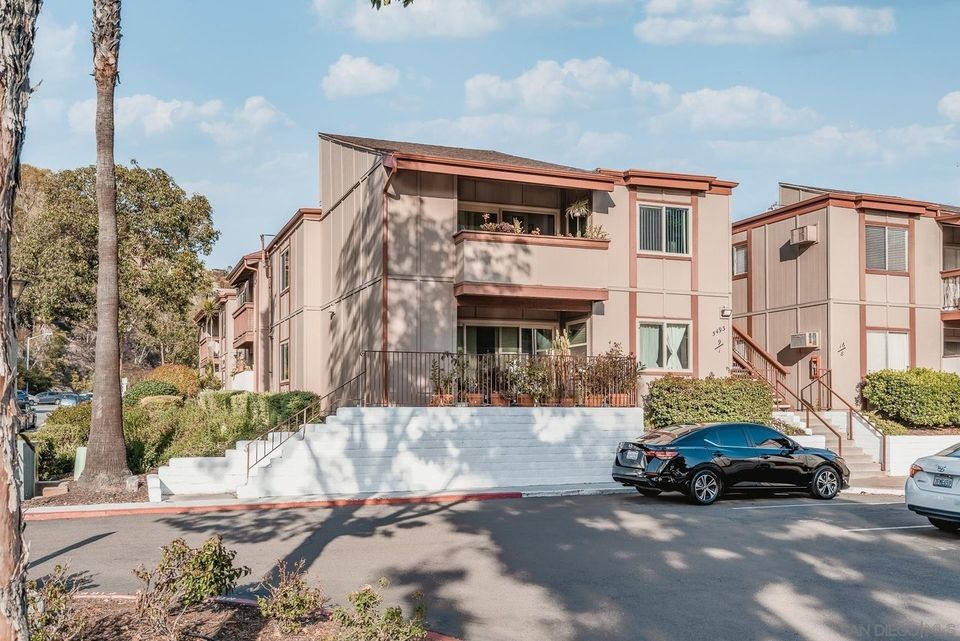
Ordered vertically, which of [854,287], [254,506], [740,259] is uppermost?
[740,259]

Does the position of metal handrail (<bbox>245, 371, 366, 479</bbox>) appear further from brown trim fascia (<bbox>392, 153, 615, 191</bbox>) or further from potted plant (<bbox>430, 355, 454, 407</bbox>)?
brown trim fascia (<bbox>392, 153, 615, 191</bbox>)

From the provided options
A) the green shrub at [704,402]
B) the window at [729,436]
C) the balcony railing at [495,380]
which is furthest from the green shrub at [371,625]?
the green shrub at [704,402]

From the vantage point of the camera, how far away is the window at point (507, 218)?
22859 millimetres

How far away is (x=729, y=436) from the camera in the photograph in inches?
637

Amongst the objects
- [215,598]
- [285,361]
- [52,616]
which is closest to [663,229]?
[285,361]

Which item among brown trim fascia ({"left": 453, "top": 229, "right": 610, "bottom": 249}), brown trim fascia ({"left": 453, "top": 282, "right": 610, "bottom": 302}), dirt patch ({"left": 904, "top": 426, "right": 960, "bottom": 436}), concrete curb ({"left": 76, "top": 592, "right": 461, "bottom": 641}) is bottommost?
dirt patch ({"left": 904, "top": 426, "right": 960, "bottom": 436})

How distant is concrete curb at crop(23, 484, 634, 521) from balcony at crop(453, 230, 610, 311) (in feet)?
16.3

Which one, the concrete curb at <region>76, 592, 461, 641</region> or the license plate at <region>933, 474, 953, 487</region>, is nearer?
the concrete curb at <region>76, 592, 461, 641</region>

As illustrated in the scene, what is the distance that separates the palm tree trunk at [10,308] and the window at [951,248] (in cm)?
2937

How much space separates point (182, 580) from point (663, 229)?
18896 mm

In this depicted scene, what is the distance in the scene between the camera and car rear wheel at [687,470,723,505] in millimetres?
15422

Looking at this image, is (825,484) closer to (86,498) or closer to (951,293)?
(951,293)

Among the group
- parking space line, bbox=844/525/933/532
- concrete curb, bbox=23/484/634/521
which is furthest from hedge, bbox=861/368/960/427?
parking space line, bbox=844/525/933/532

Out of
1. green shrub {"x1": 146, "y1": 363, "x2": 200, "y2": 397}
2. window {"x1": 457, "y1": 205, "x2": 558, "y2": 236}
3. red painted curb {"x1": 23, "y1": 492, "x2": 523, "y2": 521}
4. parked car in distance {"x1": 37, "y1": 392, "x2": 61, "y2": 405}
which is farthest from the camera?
parked car in distance {"x1": 37, "y1": 392, "x2": 61, "y2": 405}
